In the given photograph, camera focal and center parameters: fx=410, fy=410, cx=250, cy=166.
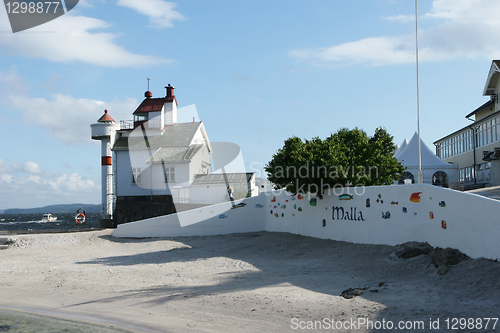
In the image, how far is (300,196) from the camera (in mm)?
19203

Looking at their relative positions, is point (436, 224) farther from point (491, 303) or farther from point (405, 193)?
point (491, 303)

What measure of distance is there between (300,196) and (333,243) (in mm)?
3644

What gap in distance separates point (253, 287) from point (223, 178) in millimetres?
24339

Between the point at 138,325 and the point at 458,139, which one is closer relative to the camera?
the point at 138,325

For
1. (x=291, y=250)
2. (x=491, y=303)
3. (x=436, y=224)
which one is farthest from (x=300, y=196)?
(x=491, y=303)

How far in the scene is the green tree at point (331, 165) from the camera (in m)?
15.7

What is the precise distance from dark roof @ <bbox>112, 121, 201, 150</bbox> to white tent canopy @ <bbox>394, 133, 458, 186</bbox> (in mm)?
19176

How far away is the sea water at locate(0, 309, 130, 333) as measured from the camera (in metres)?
8.80

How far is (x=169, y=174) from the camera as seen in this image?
1411 inches

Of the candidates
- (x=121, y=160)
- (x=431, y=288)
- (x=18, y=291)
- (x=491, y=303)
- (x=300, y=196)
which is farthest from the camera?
(x=121, y=160)

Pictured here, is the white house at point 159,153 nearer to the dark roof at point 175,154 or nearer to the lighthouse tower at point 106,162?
the dark roof at point 175,154

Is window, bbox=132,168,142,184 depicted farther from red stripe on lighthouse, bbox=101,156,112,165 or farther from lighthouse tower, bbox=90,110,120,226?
red stripe on lighthouse, bbox=101,156,112,165

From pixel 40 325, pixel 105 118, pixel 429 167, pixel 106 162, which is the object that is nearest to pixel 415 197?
pixel 40 325

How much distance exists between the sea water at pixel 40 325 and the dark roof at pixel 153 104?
31.4m
